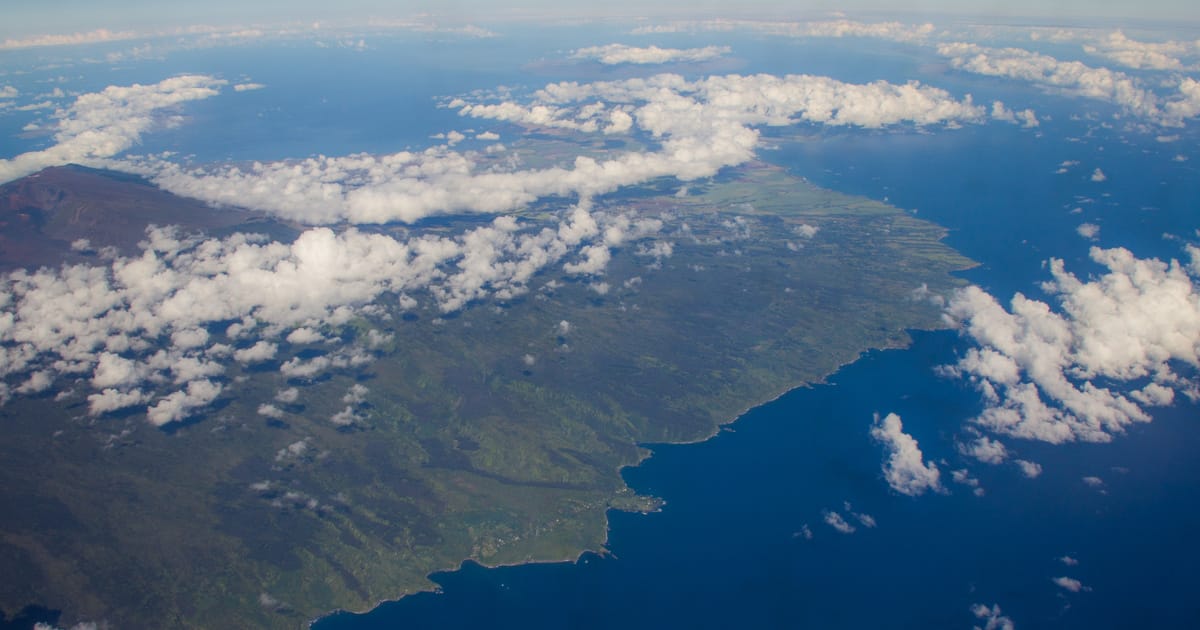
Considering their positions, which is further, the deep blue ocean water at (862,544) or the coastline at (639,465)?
the coastline at (639,465)

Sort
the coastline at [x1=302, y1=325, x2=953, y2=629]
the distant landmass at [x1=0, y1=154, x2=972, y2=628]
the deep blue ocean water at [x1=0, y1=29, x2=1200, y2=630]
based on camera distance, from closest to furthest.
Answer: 1. the deep blue ocean water at [x1=0, y1=29, x2=1200, y2=630]
2. the coastline at [x1=302, y1=325, x2=953, y2=629]
3. the distant landmass at [x1=0, y1=154, x2=972, y2=628]

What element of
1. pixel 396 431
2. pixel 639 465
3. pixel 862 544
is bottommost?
pixel 639 465

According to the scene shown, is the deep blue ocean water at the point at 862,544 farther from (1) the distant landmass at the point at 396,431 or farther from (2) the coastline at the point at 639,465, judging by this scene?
(1) the distant landmass at the point at 396,431

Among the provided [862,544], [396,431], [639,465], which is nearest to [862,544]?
[862,544]

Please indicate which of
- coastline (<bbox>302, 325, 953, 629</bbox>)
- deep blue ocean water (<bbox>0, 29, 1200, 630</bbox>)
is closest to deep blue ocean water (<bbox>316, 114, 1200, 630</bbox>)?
deep blue ocean water (<bbox>0, 29, 1200, 630</bbox>)

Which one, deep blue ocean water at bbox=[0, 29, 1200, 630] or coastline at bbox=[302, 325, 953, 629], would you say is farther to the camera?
coastline at bbox=[302, 325, 953, 629]

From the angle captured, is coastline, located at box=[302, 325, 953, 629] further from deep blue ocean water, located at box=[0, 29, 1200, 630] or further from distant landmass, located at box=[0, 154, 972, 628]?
deep blue ocean water, located at box=[0, 29, 1200, 630]

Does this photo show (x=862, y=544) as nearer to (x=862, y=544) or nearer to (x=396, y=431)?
(x=862, y=544)

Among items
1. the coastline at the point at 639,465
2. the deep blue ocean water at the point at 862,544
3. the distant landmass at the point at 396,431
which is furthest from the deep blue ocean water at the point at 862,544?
the distant landmass at the point at 396,431

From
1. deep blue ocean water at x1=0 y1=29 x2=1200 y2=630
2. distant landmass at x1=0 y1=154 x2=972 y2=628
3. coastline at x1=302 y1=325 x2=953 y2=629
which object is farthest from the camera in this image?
distant landmass at x1=0 y1=154 x2=972 y2=628
